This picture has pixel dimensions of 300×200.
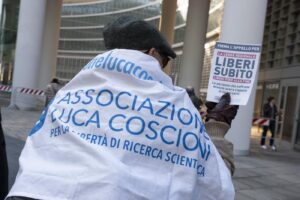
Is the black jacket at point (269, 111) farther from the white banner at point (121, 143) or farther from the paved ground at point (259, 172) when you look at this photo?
the white banner at point (121, 143)

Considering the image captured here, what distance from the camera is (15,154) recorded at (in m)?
8.77

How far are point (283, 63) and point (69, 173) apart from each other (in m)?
20.1

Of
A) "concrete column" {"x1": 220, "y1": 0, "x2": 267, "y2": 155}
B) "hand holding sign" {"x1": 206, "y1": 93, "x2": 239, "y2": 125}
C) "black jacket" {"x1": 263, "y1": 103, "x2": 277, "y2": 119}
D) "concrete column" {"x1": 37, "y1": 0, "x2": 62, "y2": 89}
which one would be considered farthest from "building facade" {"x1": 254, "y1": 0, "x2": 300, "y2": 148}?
"hand holding sign" {"x1": 206, "y1": 93, "x2": 239, "y2": 125}

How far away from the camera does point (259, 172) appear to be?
33.4ft

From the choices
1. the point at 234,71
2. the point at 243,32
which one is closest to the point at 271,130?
the point at 243,32

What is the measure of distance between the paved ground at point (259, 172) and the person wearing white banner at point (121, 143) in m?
4.99

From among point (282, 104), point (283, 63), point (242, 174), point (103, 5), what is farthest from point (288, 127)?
point (103, 5)

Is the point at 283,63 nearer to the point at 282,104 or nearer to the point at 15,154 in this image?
the point at 282,104

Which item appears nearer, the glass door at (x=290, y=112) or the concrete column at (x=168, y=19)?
the glass door at (x=290, y=112)

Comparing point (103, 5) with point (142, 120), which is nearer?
point (142, 120)

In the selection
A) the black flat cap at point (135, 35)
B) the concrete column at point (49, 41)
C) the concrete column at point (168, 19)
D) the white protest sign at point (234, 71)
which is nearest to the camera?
the black flat cap at point (135, 35)

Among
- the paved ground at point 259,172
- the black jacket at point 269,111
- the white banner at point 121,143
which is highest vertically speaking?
the white banner at point 121,143

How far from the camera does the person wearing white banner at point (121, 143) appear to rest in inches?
59.4

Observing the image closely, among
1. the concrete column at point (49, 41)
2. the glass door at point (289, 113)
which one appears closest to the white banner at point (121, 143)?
the glass door at point (289, 113)
